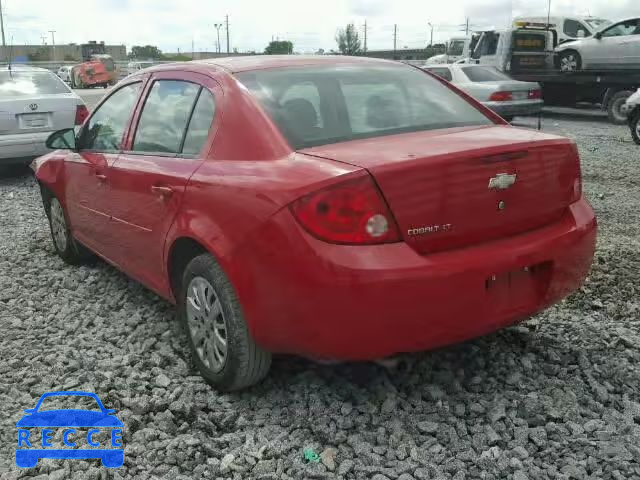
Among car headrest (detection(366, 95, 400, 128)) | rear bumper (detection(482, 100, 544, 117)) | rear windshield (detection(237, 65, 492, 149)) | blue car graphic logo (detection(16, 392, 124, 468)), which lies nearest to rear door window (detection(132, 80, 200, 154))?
rear windshield (detection(237, 65, 492, 149))

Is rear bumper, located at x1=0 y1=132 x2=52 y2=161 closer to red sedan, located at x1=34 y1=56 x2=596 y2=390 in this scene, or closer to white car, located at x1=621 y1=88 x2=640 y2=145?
red sedan, located at x1=34 y1=56 x2=596 y2=390

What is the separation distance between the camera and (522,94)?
15039 millimetres

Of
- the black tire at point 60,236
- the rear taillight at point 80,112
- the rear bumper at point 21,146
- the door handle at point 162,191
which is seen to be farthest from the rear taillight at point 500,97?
the door handle at point 162,191

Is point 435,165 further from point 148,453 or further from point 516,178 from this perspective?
point 148,453

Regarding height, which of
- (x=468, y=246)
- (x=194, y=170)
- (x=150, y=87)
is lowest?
(x=468, y=246)

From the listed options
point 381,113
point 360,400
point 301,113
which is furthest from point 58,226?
point 360,400

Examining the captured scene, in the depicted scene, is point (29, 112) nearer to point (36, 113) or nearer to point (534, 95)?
point (36, 113)

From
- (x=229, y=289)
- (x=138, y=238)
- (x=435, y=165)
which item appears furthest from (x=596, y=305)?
(x=138, y=238)

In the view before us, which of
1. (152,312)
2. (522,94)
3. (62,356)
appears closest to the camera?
(62,356)

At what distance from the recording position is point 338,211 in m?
2.59

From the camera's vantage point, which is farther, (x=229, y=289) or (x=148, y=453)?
(x=229, y=289)

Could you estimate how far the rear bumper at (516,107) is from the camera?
581 inches

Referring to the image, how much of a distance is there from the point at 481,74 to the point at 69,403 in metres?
13.7

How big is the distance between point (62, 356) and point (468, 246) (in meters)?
2.27
